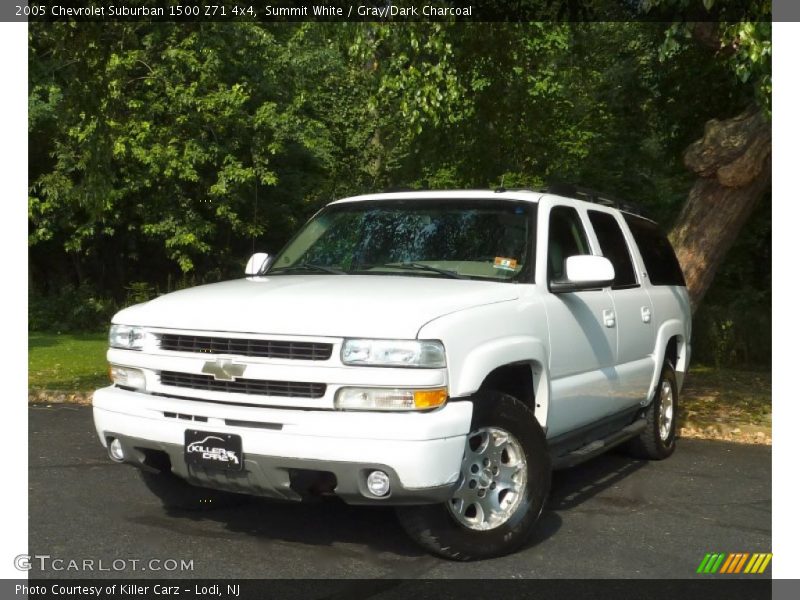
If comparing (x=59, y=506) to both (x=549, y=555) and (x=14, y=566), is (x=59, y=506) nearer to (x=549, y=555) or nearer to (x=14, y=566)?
(x=14, y=566)

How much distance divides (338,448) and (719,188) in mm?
8252

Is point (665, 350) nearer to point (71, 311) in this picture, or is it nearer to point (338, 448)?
point (338, 448)

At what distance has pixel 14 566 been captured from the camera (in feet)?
16.5

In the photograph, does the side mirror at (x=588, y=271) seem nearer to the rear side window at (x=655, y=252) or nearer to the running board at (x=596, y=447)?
the running board at (x=596, y=447)

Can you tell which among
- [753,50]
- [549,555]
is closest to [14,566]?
[549,555]

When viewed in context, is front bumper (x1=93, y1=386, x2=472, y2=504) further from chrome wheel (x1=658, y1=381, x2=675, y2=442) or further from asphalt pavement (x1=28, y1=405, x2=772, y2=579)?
chrome wheel (x1=658, y1=381, x2=675, y2=442)

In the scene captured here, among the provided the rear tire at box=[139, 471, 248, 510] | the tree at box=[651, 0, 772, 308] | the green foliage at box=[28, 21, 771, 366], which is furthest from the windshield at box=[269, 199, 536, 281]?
the tree at box=[651, 0, 772, 308]

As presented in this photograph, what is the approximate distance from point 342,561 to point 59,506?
212cm

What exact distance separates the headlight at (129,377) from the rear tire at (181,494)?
934 mm

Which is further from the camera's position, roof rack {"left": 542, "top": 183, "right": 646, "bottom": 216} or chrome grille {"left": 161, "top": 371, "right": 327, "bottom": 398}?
roof rack {"left": 542, "top": 183, "right": 646, "bottom": 216}

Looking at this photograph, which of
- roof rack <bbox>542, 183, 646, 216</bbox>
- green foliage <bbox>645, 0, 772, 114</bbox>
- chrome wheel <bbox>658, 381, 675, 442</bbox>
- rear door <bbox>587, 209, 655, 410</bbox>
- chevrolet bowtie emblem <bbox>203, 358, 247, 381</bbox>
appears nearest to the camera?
chevrolet bowtie emblem <bbox>203, 358, 247, 381</bbox>

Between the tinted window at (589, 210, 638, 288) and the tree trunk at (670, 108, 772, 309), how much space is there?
420cm

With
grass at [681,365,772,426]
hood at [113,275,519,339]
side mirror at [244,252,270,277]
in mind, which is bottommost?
grass at [681,365,772,426]

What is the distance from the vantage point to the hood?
4.98 metres
